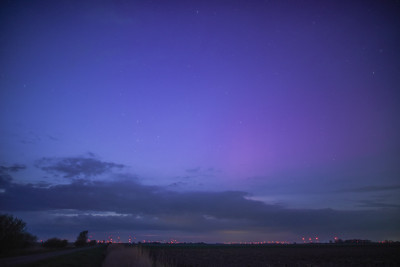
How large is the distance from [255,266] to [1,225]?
4164cm

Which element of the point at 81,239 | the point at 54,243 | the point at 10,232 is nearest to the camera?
the point at 10,232

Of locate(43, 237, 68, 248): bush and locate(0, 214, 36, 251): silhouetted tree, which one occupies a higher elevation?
locate(0, 214, 36, 251): silhouetted tree

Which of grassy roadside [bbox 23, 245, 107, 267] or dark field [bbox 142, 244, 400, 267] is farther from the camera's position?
dark field [bbox 142, 244, 400, 267]

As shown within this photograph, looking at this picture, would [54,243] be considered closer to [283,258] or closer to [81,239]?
[81,239]

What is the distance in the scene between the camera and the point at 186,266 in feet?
102

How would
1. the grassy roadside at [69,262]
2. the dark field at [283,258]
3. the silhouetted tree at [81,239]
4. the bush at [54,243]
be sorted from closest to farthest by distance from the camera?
the grassy roadside at [69,262]
the dark field at [283,258]
the bush at [54,243]
the silhouetted tree at [81,239]

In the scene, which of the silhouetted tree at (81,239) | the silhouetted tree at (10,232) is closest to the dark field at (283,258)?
the silhouetted tree at (10,232)

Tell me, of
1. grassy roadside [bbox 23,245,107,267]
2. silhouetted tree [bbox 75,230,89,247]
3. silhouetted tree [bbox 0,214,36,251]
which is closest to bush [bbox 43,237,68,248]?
silhouetted tree [bbox 75,230,89,247]

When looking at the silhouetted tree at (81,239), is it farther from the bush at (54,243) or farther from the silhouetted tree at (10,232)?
the silhouetted tree at (10,232)

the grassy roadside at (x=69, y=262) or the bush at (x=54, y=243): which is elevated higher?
the grassy roadside at (x=69, y=262)

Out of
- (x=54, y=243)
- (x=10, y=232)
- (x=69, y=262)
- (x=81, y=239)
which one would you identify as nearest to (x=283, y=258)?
(x=69, y=262)

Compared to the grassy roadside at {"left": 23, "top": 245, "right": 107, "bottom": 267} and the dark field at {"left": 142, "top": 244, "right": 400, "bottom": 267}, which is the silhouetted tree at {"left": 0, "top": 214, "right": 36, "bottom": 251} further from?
the dark field at {"left": 142, "top": 244, "right": 400, "bottom": 267}

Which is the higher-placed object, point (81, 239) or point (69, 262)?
point (69, 262)

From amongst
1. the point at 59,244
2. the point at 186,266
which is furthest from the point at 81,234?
the point at 186,266
